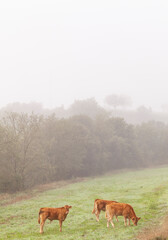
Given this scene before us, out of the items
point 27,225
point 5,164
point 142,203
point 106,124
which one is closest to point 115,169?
point 106,124

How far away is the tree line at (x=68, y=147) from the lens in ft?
155

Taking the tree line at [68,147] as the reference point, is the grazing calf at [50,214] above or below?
below

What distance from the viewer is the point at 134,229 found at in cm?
1736

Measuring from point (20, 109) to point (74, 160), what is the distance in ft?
244

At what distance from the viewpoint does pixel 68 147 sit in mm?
68688

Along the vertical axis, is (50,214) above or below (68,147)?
below

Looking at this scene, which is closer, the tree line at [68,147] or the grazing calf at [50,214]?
the grazing calf at [50,214]

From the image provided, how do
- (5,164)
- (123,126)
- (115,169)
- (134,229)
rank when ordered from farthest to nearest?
(123,126) < (115,169) < (5,164) < (134,229)

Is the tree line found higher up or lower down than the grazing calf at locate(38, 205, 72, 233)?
higher up

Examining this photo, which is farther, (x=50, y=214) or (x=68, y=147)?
(x=68, y=147)

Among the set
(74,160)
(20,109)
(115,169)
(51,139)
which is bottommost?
(115,169)

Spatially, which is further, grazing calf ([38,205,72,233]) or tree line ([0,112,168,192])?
tree line ([0,112,168,192])

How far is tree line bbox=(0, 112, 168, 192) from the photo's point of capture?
47281 mm

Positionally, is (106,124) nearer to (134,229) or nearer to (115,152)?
(115,152)
